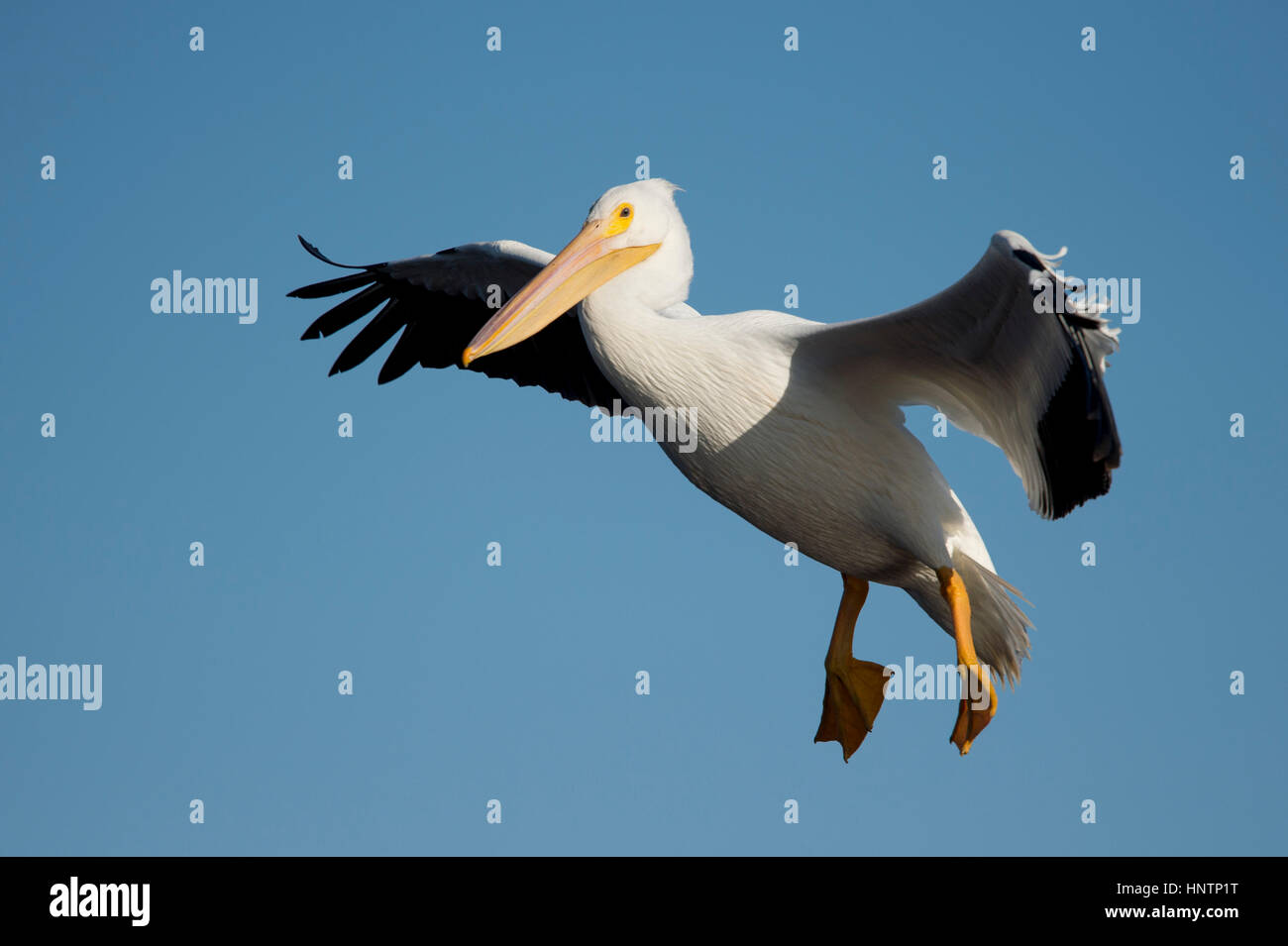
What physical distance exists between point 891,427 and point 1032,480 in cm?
59

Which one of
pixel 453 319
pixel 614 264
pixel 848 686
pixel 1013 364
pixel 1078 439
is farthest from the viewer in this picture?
pixel 453 319

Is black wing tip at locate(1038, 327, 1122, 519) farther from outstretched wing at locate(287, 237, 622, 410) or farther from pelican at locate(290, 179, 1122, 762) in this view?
outstretched wing at locate(287, 237, 622, 410)

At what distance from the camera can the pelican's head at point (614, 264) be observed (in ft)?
19.7

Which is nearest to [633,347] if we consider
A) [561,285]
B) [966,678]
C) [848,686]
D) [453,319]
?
[561,285]

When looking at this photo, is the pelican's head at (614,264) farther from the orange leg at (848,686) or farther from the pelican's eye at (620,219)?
the orange leg at (848,686)

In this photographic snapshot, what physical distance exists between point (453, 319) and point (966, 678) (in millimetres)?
3635

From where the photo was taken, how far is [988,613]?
639 cm

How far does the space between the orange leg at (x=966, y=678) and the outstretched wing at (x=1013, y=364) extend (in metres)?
0.46

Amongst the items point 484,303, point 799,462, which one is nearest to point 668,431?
point 799,462

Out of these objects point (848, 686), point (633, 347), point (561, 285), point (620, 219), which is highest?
point (620, 219)

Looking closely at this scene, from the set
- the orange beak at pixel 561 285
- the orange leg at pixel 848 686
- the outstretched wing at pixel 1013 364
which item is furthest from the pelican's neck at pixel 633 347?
the orange leg at pixel 848 686

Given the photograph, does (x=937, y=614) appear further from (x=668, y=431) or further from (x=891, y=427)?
(x=668, y=431)

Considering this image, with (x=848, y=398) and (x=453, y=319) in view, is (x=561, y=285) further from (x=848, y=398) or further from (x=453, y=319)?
(x=453, y=319)

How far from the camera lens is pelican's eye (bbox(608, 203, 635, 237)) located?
20.1ft
